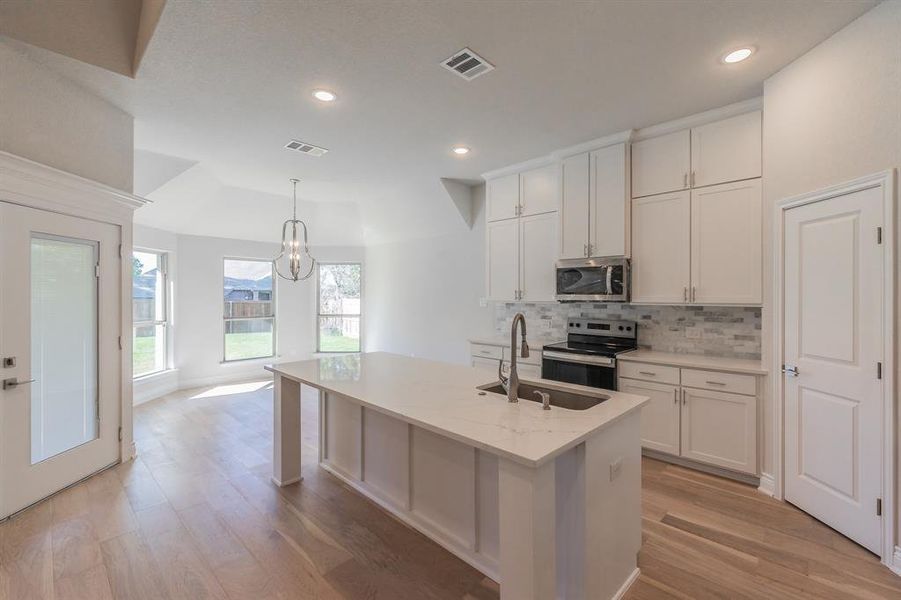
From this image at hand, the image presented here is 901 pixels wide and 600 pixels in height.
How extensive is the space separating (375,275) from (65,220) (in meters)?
4.54

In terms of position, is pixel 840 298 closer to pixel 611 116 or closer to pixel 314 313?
pixel 611 116

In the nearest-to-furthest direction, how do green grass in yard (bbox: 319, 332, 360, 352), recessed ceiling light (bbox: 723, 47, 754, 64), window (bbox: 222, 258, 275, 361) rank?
recessed ceiling light (bbox: 723, 47, 754, 64) < window (bbox: 222, 258, 275, 361) < green grass in yard (bbox: 319, 332, 360, 352)

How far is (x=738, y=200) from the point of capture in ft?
10.00

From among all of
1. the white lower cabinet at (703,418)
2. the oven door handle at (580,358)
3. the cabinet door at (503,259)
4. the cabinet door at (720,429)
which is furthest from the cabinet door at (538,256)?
the cabinet door at (720,429)

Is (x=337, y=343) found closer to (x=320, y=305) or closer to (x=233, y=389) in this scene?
(x=320, y=305)

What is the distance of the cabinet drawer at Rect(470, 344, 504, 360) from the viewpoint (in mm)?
4477

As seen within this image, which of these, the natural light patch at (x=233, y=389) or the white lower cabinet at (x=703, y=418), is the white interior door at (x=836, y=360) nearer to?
the white lower cabinet at (x=703, y=418)

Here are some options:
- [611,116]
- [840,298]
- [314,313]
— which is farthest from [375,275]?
[840,298]

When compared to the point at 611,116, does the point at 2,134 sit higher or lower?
lower

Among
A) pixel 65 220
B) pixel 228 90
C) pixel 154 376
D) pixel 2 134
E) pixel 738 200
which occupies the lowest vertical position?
pixel 154 376

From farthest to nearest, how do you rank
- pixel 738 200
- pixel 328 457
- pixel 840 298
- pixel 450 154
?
pixel 450 154 < pixel 328 457 < pixel 738 200 < pixel 840 298

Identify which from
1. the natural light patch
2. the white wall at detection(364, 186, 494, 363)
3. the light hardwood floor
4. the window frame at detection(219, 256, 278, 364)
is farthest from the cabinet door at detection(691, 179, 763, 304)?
the window frame at detection(219, 256, 278, 364)

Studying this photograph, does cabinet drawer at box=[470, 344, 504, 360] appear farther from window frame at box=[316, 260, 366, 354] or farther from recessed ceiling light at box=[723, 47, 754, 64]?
window frame at box=[316, 260, 366, 354]

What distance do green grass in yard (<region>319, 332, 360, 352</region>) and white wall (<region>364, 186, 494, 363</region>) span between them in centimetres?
30
